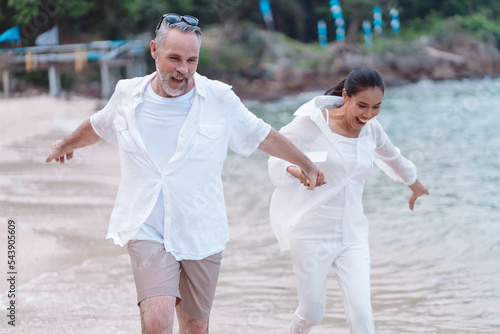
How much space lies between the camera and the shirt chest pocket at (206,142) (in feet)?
10.7

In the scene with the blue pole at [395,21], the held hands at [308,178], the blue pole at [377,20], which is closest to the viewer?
the held hands at [308,178]

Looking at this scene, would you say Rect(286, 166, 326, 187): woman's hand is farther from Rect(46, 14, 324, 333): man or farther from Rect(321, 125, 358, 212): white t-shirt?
Rect(46, 14, 324, 333): man

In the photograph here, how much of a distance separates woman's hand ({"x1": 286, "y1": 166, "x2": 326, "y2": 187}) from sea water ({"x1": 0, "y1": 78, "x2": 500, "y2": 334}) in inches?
71.5

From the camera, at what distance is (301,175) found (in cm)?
386

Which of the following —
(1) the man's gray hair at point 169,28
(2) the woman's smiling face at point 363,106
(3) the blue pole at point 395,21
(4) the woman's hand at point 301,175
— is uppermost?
(1) the man's gray hair at point 169,28

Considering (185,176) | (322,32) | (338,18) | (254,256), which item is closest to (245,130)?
(185,176)

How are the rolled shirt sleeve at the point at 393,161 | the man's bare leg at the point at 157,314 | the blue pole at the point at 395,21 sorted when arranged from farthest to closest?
the blue pole at the point at 395,21, the rolled shirt sleeve at the point at 393,161, the man's bare leg at the point at 157,314

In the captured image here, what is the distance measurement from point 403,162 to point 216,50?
40.8 metres

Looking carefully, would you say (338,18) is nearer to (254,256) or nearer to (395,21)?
(395,21)

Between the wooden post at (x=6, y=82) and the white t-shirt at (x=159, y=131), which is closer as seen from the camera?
the white t-shirt at (x=159, y=131)

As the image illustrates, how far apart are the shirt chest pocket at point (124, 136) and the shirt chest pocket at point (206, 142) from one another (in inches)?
12.4

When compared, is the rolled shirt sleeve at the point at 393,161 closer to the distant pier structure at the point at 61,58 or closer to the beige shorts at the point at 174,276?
the beige shorts at the point at 174,276

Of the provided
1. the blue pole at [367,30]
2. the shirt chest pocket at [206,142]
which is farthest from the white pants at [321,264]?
the blue pole at [367,30]

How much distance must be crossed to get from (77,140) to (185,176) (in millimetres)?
839
